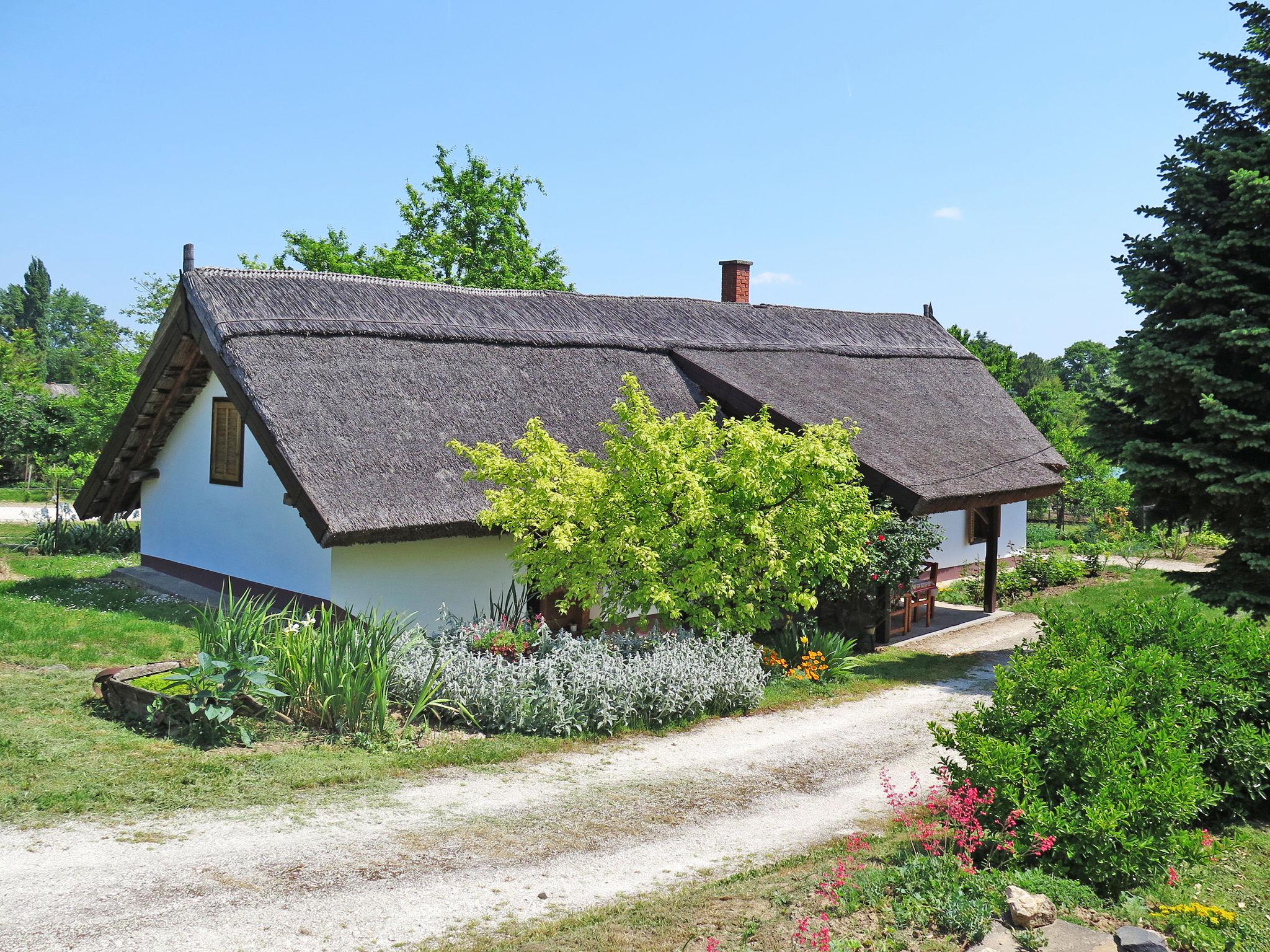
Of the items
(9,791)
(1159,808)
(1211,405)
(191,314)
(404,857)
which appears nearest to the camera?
(1159,808)

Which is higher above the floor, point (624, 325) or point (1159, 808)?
point (624, 325)

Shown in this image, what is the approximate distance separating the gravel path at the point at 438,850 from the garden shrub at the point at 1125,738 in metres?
1.62

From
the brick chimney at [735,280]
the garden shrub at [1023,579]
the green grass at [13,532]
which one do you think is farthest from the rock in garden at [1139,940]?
the green grass at [13,532]

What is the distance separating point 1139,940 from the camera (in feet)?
16.7

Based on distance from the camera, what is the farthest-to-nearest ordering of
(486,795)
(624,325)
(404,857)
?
(624,325)
(486,795)
(404,857)

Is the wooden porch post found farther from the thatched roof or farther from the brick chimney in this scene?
the brick chimney

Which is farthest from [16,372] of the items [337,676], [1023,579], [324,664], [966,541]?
[1023,579]

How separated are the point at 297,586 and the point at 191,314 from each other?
13.8ft

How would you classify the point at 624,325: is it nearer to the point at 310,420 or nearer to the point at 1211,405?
the point at 310,420

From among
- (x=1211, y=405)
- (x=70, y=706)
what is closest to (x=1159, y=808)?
(x=1211, y=405)

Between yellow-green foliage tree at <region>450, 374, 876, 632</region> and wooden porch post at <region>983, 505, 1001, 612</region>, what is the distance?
6964 millimetres

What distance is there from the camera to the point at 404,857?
6309 millimetres

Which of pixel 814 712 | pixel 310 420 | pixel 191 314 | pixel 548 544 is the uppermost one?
pixel 191 314

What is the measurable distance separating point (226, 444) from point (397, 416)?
3.39 metres
